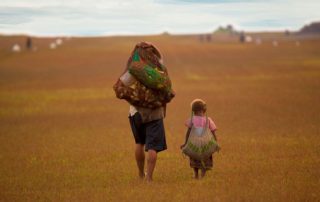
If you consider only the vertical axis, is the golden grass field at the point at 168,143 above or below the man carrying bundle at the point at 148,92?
below

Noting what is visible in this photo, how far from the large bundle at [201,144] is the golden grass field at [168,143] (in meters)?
0.35

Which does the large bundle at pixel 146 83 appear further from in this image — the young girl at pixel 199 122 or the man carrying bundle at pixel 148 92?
the young girl at pixel 199 122

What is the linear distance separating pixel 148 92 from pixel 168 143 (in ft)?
18.5

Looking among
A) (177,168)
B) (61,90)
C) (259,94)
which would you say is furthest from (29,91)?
(177,168)

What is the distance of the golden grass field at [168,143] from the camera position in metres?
10.4

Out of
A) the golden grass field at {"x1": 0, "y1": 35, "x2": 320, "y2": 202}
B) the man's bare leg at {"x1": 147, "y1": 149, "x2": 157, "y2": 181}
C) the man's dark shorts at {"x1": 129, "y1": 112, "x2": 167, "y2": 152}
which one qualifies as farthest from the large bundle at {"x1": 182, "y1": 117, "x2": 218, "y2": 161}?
the man's bare leg at {"x1": 147, "y1": 149, "x2": 157, "y2": 181}

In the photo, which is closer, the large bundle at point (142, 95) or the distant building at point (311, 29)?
the large bundle at point (142, 95)

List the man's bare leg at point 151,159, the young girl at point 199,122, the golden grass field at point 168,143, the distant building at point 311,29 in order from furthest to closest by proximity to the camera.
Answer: the distant building at point 311,29, the young girl at point 199,122, the man's bare leg at point 151,159, the golden grass field at point 168,143

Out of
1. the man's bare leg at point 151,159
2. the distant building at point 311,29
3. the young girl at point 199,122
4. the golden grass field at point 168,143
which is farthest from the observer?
the distant building at point 311,29

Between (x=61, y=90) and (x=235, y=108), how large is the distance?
37.2 feet

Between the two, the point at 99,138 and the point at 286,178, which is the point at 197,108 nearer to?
the point at 286,178

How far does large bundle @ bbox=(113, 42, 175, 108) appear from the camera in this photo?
10.9 metres

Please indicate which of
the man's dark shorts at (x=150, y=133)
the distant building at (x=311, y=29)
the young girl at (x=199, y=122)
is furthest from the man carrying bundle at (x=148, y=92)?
the distant building at (x=311, y=29)

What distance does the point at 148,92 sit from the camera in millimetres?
10945
